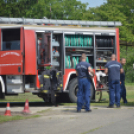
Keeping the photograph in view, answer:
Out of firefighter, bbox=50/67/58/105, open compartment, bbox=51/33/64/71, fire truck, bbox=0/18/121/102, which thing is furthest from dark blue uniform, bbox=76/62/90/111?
open compartment, bbox=51/33/64/71

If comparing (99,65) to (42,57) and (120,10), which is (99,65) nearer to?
(42,57)

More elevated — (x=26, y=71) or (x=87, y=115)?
(x=26, y=71)

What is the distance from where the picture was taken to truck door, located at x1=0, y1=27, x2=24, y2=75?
43.5ft

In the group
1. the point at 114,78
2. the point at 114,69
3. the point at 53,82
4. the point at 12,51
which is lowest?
the point at 53,82

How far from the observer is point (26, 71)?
1340 cm

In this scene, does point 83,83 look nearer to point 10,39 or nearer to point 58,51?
point 58,51

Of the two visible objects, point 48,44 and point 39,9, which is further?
point 39,9

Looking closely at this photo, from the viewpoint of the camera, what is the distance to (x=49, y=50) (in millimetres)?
13867

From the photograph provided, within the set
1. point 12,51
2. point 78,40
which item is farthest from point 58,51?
point 12,51

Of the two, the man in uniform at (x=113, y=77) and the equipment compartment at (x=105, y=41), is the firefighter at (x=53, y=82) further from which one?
the equipment compartment at (x=105, y=41)

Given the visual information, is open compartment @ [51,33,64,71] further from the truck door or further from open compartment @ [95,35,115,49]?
open compartment @ [95,35,115,49]

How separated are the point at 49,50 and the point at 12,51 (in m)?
1.36

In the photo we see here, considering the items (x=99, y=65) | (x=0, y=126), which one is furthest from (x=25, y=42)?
(x=0, y=126)

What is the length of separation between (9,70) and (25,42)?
1104 millimetres
